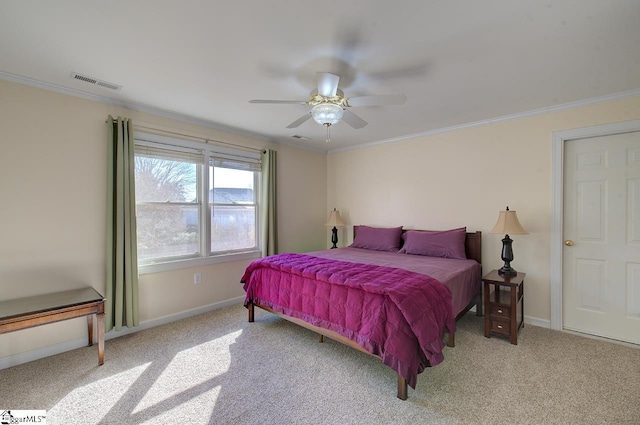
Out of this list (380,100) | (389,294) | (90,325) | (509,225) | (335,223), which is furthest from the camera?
(335,223)

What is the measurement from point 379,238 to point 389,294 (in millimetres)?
2266

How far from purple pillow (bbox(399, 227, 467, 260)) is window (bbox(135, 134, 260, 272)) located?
92.4 inches

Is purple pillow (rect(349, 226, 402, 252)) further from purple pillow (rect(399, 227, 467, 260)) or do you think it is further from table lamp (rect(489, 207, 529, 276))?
table lamp (rect(489, 207, 529, 276))

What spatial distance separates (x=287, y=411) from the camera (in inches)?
74.2

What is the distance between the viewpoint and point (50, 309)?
2260mm

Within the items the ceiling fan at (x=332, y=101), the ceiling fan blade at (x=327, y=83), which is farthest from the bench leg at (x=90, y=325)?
the ceiling fan blade at (x=327, y=83)

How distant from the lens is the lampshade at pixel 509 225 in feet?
9.94

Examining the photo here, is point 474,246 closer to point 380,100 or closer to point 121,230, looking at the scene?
point 380,100

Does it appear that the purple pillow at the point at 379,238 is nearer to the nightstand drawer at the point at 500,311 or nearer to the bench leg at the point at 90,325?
the nightstand drawer at the point at 500,311

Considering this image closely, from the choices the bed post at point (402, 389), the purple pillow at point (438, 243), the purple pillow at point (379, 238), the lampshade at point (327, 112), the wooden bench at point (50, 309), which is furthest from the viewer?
the purple pillow at point (379, 238)

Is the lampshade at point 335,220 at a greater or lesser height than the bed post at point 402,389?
greater

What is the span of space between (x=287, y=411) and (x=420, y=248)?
262cm

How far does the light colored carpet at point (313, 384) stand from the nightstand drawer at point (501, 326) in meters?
Result: 0.10

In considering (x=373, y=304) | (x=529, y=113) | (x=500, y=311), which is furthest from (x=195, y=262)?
(x=529, y=113)
